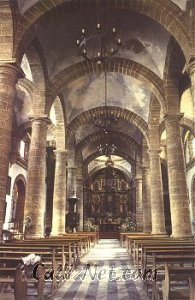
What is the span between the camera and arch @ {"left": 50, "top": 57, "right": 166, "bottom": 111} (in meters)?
12.6

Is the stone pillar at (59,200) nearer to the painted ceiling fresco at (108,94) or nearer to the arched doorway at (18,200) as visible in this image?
the painted ceiling fresco at (108,94)

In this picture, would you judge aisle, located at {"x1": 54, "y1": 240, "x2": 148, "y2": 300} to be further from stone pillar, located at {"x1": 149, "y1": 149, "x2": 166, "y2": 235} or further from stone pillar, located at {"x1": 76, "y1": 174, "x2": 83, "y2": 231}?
stone pillar, located at {"x1": 76, "y1": 174, "x2": 83, "y2": 231}

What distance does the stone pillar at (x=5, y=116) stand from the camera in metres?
7.14

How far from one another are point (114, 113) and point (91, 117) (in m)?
1.48

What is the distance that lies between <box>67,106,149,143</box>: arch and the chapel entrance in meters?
14.3

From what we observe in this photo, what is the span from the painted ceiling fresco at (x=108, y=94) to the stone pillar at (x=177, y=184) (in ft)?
16.3

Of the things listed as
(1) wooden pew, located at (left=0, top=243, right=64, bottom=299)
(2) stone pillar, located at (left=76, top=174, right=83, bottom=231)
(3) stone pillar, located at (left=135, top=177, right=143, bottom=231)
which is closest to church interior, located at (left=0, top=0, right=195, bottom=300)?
(1) wooden pew, located at (left=0, top=243, right=64, bottom=299)

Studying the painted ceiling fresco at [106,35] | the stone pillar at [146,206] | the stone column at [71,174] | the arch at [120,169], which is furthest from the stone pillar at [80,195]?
the painted ceiling fresco at [106,35]

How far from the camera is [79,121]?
17.8 meters

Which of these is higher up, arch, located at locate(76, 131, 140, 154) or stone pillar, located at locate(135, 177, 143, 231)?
arch, located at locate(76, 131, 140, 154)

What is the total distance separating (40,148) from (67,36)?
4.65 metres

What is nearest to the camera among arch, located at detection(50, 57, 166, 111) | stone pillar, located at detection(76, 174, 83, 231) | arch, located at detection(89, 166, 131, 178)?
arch, located at detection(50, 57, 166, 111)

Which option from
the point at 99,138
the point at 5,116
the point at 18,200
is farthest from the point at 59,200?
the point at 5,116

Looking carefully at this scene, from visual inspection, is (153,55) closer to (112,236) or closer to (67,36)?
(67,36)
